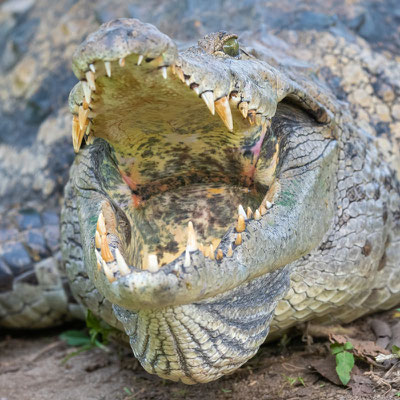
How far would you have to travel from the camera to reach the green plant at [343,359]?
2.67m

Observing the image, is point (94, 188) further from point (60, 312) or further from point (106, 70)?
point (60, 312)

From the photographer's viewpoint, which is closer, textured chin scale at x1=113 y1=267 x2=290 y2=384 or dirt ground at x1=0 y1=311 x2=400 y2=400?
textured chin scale at x1=113 y1=267 x2=290 y2=384

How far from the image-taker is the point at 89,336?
13.1 feet

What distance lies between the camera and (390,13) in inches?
189

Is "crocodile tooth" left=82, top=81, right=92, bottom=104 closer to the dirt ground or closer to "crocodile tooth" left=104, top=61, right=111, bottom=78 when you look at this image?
"crocodile tooth" left=104, top=61, right=111, bottom=78

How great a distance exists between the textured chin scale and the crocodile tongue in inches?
12.5

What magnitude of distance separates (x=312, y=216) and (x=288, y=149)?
12.3 inches

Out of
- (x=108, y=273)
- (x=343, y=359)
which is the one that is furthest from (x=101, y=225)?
(x=343, y=359)

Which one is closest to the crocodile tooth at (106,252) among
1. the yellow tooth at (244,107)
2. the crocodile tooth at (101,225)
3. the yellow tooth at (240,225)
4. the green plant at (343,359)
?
the crocodile tooth at (101,225)

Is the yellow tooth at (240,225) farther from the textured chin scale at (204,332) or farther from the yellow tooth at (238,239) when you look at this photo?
the textured chin scale at (204,332)

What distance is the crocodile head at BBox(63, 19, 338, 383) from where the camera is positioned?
2.17 metres

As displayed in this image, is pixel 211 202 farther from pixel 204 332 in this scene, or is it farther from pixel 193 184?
pixel 204 332

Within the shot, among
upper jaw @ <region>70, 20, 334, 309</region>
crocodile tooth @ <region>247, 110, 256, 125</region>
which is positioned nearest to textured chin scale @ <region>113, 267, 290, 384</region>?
upper jaw @ <region>70, 20, 334, 309</region>

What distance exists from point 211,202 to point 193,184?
13 centimetres
